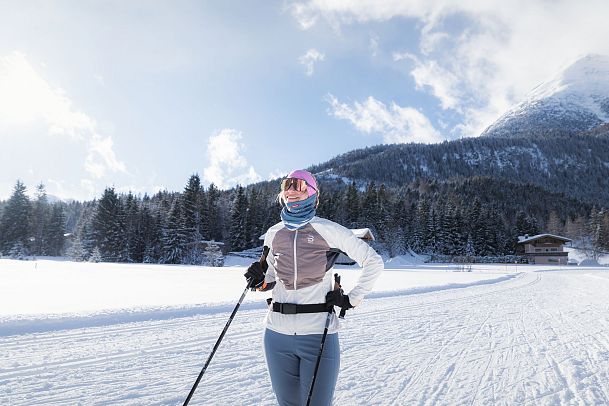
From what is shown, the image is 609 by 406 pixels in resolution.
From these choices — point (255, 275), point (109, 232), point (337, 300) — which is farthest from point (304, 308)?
point (109, 232)

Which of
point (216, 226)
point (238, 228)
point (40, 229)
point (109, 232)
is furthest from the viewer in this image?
point (40, 229)

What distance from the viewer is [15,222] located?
207 feet

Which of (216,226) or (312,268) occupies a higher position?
(216,226)

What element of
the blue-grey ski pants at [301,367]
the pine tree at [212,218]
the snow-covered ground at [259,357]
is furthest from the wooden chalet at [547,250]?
the blue-grey ski pants at [301,367]

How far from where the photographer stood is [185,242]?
192 ft

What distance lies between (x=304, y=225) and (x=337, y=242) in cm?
27

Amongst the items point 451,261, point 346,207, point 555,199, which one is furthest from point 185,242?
point 555,199

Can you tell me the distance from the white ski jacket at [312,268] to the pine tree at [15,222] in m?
73.8

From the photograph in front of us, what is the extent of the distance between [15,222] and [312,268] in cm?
7736

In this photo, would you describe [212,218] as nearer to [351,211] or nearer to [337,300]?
[351,211]

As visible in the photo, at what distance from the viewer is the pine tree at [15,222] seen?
A: 6219cm

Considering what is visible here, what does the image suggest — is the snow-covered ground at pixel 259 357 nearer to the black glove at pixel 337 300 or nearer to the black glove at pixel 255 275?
the black glove at pixel 255 275

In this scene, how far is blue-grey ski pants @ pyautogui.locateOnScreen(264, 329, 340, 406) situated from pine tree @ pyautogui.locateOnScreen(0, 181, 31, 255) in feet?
242

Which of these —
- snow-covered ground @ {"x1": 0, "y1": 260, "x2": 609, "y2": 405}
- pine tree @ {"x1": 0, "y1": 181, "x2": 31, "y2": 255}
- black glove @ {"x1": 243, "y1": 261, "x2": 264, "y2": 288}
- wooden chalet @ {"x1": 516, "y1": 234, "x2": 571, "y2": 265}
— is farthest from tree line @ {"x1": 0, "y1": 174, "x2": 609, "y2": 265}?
black glove @ {"x1": 243, "y1": 261, "x2": 264, "y2": 288}
